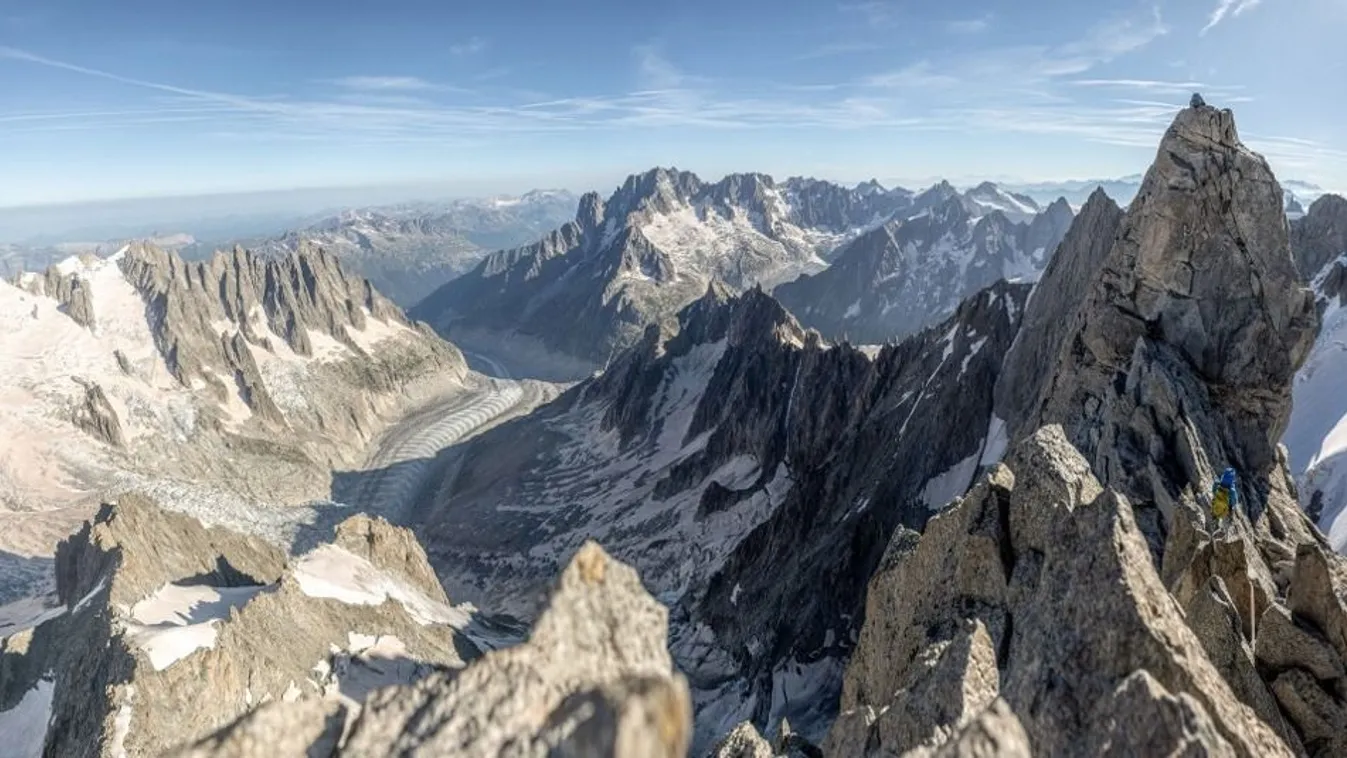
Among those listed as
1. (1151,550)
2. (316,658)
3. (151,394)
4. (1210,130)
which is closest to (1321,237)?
(1210,130)

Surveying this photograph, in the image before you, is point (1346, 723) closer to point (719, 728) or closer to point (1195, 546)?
point (1195, 546)

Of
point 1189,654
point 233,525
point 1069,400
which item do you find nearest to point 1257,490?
point 1069,400

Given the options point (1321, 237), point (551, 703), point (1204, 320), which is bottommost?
point (1321, 237)

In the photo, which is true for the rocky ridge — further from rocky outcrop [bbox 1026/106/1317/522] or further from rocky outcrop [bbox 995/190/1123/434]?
rocky outcrop [bbox 995/190/1123/434]

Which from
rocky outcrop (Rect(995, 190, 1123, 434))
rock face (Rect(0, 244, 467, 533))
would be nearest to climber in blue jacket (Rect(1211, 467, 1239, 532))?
rocky outcrop (Rect(995, 190, 1123, 434))

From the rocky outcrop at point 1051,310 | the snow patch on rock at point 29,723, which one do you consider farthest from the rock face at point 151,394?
the rocky outcrop at point 1051,310

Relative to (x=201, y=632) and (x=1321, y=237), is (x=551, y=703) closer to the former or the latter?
(x=201, y=632)
